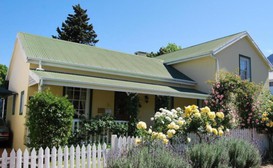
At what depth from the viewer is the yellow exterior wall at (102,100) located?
13.9 metres

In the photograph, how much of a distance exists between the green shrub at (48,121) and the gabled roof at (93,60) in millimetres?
4045

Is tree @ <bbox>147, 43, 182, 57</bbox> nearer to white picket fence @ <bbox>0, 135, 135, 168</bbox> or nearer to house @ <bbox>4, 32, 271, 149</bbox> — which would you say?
house @ <bbox>4, 32, 271, 149</bbox>

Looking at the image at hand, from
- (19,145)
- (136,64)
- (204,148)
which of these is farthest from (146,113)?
(204,148)

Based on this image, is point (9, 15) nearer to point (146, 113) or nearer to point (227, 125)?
point (146, 113)

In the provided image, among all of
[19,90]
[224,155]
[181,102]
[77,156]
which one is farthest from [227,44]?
[77,156]

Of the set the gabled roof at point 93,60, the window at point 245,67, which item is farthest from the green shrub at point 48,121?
the window at point 245,67

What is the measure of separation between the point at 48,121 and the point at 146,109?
7.83 m

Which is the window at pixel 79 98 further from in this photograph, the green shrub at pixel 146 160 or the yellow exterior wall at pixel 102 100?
the green shrub at pixel 146 160

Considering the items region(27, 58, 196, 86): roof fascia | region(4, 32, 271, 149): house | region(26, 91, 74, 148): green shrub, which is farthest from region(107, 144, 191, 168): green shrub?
region(27, 58, 196, 86): roof fascia

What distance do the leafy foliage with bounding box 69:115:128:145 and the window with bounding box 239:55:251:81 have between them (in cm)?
1101

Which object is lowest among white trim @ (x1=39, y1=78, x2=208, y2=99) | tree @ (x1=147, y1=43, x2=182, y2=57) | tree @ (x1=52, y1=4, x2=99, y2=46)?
white trim @ (x1=39, y1=78, x2=208, y2=99)

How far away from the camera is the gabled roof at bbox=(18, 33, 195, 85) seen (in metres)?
13.1

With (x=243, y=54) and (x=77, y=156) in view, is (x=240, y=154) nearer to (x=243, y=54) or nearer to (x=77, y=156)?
(x=77, y=156)

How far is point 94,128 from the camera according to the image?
11.0 meters
